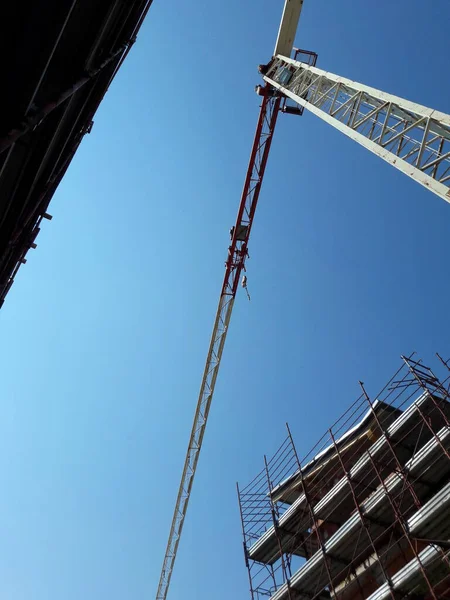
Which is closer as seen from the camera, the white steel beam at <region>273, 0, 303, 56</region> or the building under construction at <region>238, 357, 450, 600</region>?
the building under construction at <region>238, 357, 450, 600</region>

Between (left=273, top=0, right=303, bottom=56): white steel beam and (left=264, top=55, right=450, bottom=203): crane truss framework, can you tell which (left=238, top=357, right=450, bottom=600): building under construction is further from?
(left=273, top=0, right=303, bottom=56): white steel beam

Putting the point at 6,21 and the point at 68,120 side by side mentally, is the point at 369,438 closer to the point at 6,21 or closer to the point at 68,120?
the point at 68,120

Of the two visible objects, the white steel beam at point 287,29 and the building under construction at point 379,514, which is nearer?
the building under construction at point 379,514

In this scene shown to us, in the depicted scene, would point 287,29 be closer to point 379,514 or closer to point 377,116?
point 377,116

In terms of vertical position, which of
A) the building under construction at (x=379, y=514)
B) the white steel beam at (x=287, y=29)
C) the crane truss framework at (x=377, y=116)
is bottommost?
the building under construction at (x=379, y=514)

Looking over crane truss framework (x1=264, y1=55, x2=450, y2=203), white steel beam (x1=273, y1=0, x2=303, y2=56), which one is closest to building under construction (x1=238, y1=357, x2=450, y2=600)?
crane truss framework (x1=264, y1=55, x2=450, y2=203)

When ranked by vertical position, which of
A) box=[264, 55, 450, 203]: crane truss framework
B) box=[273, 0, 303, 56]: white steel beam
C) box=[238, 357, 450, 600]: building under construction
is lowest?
box=[238, 357, 450, 600]: building under construction

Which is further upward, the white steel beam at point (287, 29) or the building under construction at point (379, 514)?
A: the white steel beam at point (287, 29)

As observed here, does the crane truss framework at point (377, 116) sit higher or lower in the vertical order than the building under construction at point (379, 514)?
higher

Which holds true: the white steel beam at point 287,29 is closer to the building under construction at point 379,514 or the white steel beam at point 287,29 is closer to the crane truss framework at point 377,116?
the crane truss framework at point 377,116

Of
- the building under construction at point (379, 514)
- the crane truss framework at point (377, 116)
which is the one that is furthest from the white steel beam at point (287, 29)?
the building under construction at point (379, 514)

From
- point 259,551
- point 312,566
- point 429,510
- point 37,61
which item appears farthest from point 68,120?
point 259,551

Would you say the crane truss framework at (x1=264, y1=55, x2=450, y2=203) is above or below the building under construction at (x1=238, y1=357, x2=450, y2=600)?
above

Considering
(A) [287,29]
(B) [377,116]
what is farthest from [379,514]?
(A) [287,29]
